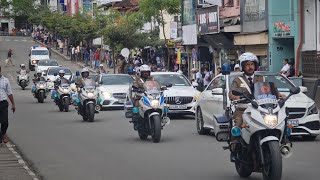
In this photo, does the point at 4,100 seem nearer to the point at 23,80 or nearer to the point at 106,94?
the point at 106,94

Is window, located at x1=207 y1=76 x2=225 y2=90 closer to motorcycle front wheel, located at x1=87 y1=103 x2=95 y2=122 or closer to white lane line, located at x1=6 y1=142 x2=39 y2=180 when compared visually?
white lane line, located at x1=6 y1=142 x2=39 y2=180

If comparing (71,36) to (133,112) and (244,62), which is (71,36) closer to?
(133,112)

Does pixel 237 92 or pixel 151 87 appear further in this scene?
pixel 151 87

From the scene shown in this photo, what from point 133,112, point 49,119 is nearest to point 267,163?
point 133,112

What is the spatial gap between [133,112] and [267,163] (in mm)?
7786

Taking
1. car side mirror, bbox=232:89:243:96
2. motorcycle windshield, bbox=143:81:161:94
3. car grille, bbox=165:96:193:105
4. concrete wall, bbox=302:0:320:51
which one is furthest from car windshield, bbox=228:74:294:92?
concrete wall, bbox=302:0:320:51

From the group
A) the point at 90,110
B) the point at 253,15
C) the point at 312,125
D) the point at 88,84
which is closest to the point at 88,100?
the point at 90,110

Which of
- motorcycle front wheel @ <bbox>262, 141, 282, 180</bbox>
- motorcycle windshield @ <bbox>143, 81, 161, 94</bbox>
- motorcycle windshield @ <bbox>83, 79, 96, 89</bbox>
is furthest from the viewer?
motorcycle windshield @ <bbox>83, 79, 96, 89</bbox>

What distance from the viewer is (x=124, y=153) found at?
1620cm

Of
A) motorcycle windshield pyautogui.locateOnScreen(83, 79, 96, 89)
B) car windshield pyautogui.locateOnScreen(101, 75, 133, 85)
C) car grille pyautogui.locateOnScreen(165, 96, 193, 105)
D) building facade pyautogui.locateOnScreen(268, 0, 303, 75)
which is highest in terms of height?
building facade pyautogui.locateOnScreen(268, 0, 303, 75)

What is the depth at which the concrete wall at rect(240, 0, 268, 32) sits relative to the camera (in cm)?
3862

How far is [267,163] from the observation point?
1103 centimetres

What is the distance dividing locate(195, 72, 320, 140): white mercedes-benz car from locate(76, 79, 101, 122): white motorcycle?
507 centimetres

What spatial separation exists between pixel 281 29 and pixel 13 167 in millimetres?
24253
